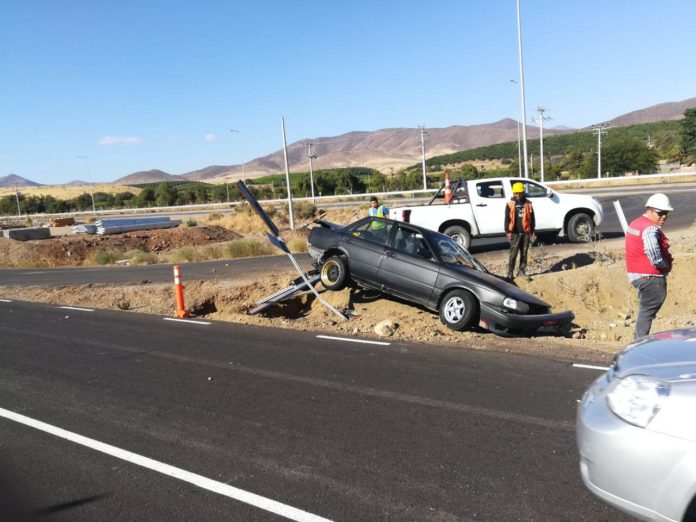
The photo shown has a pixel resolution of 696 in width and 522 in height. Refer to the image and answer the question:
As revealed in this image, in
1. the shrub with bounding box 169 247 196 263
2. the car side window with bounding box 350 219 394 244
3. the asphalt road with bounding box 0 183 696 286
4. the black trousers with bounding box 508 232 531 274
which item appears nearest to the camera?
the car side window with bounding box 350 219 394 244

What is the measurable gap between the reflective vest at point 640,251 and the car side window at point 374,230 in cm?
471

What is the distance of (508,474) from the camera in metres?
4.47

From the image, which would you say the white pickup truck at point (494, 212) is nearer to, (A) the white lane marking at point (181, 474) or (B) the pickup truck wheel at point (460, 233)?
(B) the pickup truck wheel at point (460, 233)

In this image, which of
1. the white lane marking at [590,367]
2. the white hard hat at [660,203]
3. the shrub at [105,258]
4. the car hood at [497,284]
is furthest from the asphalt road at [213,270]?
the white hard hat at [660,203]

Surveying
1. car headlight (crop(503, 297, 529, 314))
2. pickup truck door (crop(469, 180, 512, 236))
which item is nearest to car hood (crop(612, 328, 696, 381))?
car headlight (crop(503, 297, 529, 314))

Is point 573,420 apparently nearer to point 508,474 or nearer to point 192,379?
point 508,474

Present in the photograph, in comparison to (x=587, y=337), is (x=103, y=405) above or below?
above

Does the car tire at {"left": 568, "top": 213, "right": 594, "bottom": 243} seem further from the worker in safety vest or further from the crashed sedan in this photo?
the crashed sedan

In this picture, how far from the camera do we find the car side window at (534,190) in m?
16.7

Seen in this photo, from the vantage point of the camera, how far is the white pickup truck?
1628 cm

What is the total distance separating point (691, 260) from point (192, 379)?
430 inches

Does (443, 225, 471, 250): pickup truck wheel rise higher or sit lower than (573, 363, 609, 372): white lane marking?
higher

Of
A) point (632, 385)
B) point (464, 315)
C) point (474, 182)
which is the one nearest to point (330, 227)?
point (464, 315)

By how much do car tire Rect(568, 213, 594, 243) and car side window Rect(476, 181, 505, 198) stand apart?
2.14m
